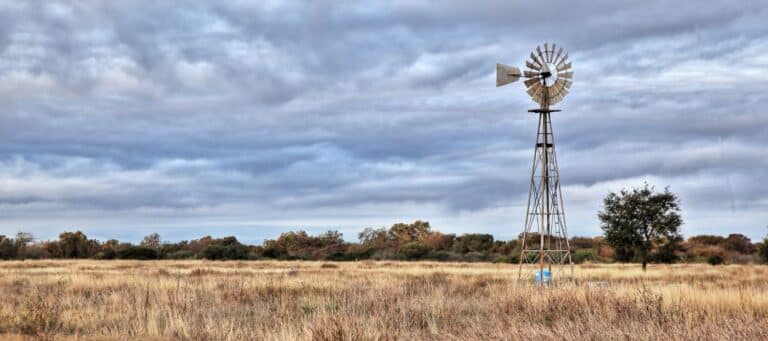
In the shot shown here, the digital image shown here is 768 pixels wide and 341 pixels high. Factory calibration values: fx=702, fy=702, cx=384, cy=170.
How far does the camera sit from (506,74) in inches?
1024

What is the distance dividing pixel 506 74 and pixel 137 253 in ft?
162

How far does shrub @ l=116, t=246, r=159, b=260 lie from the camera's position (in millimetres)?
63969

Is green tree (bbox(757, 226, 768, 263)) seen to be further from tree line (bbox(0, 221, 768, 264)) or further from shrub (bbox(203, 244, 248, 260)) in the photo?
shrub (bbox(203, 244, 248, 260))

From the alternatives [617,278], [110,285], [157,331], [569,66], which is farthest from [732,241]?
[157,331]

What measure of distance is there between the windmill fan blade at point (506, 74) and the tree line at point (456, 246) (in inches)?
691

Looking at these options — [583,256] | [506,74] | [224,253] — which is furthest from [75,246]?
[506,74]

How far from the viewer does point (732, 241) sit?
8562 cm

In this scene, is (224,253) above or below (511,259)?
above

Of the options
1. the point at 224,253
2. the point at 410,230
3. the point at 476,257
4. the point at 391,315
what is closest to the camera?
the point at 391,315

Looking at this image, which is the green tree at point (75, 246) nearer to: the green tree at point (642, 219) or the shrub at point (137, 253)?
the shrub at point (137, 253)

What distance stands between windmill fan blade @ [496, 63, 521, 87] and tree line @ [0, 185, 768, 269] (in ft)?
57.6

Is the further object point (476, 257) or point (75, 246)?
point (75, 246)

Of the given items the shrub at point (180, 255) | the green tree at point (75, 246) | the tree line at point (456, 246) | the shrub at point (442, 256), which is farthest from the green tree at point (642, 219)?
the green tree at point (75, 246)

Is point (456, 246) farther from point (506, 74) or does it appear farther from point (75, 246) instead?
point (506, 74)
